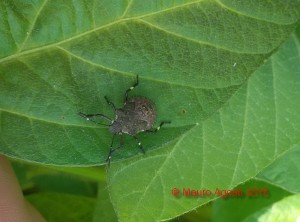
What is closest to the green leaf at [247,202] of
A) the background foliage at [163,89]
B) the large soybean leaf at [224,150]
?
the background foliage at [163,89]

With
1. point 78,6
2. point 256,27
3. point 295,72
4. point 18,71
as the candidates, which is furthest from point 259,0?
point 18,71

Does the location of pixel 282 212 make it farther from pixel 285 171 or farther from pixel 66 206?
pixel 66 206

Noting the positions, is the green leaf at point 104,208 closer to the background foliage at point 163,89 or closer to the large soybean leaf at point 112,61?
the background foliage at point 163,89

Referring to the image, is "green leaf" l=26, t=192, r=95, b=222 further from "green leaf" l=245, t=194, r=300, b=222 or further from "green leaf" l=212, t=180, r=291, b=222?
"green leaf" l=245, t=194, r=300, b=222

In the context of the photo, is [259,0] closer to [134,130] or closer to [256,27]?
[256,27]

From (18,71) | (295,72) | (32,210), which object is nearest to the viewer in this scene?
(18,71)

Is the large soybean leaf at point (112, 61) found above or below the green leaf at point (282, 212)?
above
